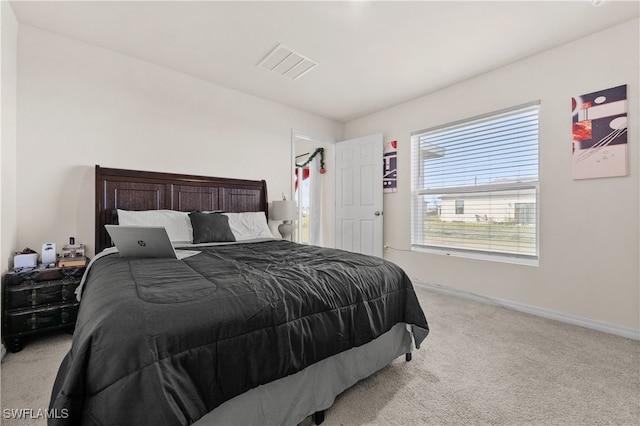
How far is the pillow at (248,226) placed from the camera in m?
3.04

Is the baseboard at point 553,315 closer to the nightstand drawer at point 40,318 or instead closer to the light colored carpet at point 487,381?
the light colored carpet at point 487,381

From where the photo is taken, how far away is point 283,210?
12.5 ft

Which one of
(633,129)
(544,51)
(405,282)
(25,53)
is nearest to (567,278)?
(633,129)

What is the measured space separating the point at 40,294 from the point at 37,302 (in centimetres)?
6

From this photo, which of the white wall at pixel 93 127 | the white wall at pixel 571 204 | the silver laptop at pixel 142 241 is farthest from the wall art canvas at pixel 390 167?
the silver laptop at pixel 142 241

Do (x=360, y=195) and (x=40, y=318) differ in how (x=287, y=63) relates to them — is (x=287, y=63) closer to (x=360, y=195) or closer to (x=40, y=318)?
(x=360, y=195)

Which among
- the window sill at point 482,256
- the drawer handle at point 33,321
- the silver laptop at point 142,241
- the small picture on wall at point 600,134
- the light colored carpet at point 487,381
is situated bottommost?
the light colored carpet at point 487,381

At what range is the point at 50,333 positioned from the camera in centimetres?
228

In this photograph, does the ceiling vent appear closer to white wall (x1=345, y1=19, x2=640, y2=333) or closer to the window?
the window

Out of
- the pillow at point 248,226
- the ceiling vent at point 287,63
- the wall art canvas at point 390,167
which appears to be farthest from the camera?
the wall art canvas at point 390,167

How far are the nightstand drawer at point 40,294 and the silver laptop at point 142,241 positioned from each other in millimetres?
752

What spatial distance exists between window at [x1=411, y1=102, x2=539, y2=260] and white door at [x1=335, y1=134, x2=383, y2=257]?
542 mm

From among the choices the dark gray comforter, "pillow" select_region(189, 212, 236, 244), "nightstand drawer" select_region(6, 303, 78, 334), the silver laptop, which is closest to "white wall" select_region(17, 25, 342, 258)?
"nightstand drawer" select_region(6, 303, 78, 334)

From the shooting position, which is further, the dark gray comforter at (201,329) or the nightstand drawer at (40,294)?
the nightstand drawer at (40,294)
